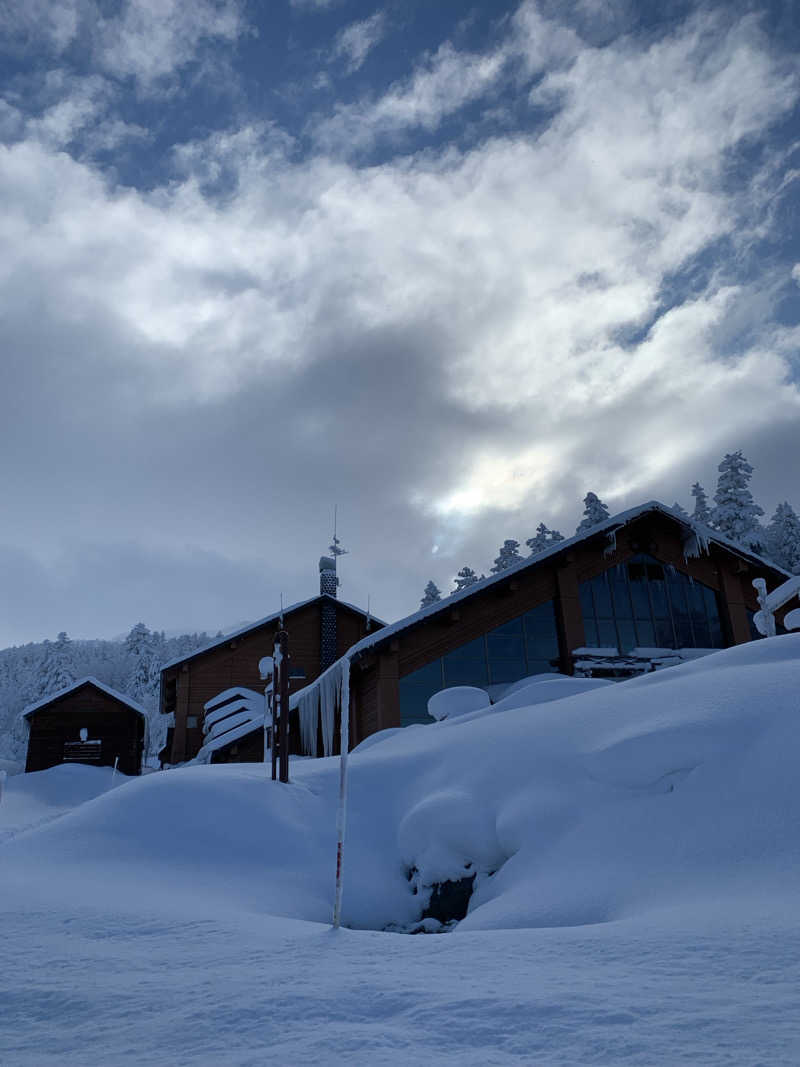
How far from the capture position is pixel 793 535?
35281 millimetres

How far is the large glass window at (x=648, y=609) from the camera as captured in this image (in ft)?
61.6

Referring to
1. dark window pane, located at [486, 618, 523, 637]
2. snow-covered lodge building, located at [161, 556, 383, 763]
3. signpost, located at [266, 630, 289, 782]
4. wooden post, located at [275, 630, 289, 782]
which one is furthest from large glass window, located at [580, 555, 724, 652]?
snow-covered lodge building, located at [161, 556, 383, 763]

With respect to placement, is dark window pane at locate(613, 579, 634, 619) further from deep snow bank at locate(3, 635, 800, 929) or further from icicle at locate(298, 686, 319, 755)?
deep snow bank at locate(3, 635, 800, 929)

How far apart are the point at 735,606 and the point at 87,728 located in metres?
23.5

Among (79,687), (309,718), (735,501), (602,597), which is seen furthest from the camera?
(735,501)

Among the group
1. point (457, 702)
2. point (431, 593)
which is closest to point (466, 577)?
point (431, 593)

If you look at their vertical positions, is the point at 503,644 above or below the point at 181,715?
below

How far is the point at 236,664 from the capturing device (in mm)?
28453

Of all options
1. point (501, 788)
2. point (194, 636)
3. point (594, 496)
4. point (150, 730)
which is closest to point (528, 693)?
point (501, 788)

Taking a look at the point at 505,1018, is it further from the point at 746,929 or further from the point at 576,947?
the point at 746,929

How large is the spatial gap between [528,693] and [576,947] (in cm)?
793

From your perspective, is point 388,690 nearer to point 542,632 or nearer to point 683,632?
point 542,632

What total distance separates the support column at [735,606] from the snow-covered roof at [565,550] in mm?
668

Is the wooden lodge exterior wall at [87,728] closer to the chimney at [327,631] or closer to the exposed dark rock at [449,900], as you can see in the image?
the chimney at [327,631]
